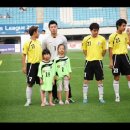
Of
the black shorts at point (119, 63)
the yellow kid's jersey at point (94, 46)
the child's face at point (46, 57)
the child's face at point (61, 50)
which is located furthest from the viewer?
the black shorts at point (119, 63)

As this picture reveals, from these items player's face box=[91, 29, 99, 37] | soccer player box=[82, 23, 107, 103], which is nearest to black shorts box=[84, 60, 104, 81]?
soccer player box=[82, 23, 107, 103]

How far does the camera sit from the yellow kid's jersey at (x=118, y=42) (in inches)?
294

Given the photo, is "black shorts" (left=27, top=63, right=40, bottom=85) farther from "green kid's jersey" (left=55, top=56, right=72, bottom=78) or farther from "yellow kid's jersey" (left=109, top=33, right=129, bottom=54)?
"yellow kid's jersey" (left=109, top=33, right=129, bottom=54)

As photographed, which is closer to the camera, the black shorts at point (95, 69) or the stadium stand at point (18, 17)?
the black shorts at point (95, 69)

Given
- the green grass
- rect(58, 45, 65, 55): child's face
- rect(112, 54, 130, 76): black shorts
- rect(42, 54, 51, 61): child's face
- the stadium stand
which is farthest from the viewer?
the stadium stand

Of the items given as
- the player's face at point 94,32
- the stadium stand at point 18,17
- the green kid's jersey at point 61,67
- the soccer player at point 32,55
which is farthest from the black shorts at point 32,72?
the stadium stand at point 18,17

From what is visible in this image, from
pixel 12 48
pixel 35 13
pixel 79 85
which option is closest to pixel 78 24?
pixel 35 13

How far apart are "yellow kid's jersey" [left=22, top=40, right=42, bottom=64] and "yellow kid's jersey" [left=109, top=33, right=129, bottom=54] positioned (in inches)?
56.7

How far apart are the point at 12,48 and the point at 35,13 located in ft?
30.7

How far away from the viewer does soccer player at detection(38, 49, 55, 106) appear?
7.25m

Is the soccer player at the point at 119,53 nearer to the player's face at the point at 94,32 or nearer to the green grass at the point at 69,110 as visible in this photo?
the player's face at the point at 94,32

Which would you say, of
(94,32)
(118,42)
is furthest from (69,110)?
(118,42)

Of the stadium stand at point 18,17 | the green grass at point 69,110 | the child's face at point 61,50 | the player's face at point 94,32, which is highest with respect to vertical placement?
the stadium stand at point 18,17

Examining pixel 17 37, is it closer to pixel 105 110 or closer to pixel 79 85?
pixel 79 85
